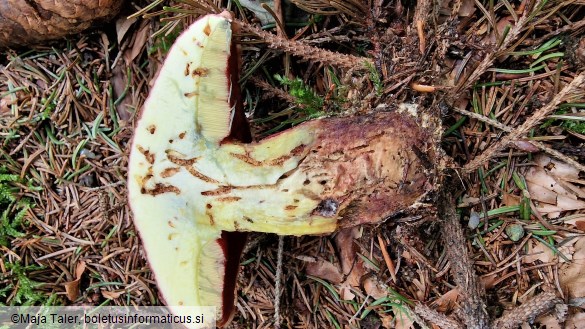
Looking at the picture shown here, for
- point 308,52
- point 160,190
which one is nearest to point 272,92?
point 308,52

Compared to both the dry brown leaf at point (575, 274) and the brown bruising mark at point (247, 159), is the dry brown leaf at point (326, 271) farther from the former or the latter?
the dry brown leaf at point (575, 274)

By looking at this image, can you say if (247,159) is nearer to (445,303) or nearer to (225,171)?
(225,171)

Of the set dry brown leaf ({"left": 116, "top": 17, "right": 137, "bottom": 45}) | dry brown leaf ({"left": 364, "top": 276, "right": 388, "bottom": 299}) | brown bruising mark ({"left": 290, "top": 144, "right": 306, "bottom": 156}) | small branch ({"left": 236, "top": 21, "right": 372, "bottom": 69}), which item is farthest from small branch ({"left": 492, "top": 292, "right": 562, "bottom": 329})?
dry brown leaf ({"left": 116, "top": 17, "right": 137, "bottom": 45})

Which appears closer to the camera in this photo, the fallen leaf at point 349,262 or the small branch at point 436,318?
the small branch at point 436,318

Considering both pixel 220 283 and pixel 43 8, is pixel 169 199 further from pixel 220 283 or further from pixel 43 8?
pixel 43 8

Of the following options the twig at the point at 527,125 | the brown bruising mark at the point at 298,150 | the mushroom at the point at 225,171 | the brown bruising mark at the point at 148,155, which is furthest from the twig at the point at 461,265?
the brown bruising mark at the point at 148,155

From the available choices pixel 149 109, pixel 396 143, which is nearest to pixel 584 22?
pixel 396 143
